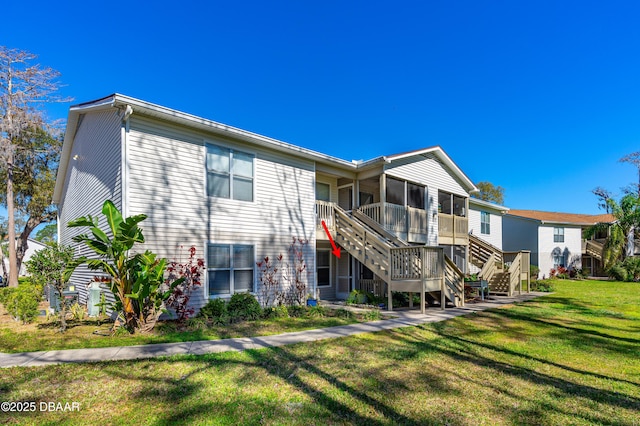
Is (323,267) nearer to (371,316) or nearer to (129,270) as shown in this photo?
(371,316)

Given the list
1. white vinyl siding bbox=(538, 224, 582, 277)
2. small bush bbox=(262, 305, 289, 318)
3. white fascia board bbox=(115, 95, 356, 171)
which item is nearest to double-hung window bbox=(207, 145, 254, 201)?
Answer: white fascia board bbox=(115, 95, 356, 171)

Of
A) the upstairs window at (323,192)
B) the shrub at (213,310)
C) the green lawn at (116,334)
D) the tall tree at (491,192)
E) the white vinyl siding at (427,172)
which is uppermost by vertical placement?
the tall tree at (491,192)

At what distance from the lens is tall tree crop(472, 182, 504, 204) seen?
4759 centimetres

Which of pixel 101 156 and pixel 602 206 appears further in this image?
pixel 602 206

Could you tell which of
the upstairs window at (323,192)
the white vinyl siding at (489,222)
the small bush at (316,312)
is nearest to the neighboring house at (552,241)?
the white vinyl siding at (489,222)

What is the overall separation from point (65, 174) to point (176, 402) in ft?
56.4

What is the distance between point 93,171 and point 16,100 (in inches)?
574

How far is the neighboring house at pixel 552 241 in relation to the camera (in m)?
28.6

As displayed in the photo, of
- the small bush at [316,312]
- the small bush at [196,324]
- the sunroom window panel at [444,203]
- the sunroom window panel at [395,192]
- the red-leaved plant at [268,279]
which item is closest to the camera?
the small bush at [196,324]

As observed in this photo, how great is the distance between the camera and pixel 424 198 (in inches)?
677

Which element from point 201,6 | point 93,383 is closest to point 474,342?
point 93,383

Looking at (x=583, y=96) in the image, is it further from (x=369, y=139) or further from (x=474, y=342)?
(x=474, y=342)

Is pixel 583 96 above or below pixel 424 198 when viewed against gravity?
above

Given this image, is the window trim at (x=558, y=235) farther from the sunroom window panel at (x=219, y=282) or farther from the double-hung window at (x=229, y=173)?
the sunroom window panel at (x=219, y=282)
